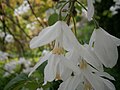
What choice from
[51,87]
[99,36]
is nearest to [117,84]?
[51,87]

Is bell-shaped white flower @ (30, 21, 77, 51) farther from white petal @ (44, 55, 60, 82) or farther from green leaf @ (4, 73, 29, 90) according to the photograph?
green leaf @ (4, 73, 29, 90)

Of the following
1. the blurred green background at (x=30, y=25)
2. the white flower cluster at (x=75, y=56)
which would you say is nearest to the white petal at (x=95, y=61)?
the white flower cluster at (x=75, y=56)

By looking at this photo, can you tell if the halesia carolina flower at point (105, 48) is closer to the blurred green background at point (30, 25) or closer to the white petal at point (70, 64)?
the white petal at point (70, 64)

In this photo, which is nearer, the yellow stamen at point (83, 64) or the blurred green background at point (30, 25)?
the yellow stamen at point (83, 64)

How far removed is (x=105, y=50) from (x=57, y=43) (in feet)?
0.37

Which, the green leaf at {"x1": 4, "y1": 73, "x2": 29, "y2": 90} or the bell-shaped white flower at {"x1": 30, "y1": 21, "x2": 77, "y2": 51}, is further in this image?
the green leaf at {"x1": 4, "y1": 73, "x2": 29, "y2": 90}

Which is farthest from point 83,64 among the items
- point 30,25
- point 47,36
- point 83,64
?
point 30,25

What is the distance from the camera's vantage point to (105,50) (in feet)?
2.38

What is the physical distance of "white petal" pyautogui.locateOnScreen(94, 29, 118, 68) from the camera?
28.6 inches

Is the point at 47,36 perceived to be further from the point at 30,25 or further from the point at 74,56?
the point at 30,25

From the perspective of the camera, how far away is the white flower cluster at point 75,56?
0.71 m

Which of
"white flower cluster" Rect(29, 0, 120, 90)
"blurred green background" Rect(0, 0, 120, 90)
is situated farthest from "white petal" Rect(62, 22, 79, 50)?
"blurred green background" Rect(0, 0, 120, 90)

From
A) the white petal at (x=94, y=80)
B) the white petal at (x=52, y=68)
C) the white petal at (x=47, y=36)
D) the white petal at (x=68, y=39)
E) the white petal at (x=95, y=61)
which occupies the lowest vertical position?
the white petal at (x=94, y=80)

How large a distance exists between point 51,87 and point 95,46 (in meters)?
0.28
